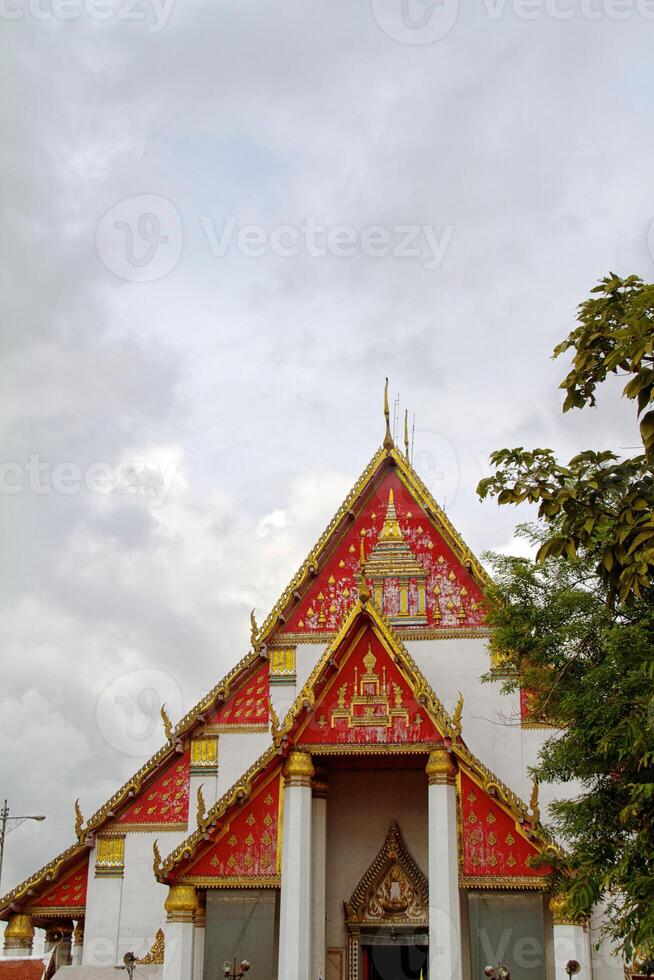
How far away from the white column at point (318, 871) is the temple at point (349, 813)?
0.09 ft

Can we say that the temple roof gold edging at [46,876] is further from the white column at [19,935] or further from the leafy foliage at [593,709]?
the leafy foliage at [593,709]

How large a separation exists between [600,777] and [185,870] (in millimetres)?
5988

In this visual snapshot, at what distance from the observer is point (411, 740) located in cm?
1412

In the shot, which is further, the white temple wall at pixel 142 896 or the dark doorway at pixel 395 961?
the white temple wall at pixel 142 896

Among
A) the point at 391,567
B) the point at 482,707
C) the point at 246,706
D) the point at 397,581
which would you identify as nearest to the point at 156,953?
the point at 246,706

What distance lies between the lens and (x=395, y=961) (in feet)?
49.1

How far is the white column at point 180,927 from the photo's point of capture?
1409 cm

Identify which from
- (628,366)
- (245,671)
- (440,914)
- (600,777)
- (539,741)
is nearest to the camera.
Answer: (628,366)

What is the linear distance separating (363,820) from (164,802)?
292 cm

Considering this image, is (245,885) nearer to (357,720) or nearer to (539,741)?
(357,720)

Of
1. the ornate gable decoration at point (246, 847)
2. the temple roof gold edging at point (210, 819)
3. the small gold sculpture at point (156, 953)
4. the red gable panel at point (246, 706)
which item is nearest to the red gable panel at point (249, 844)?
the ornate gable decoration at point (246, 847)

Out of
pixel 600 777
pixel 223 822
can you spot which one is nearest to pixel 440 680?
pixel 223 822

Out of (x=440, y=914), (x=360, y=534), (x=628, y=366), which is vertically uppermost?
(x=360, y=534)

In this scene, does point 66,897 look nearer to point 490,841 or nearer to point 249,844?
point 249,844
